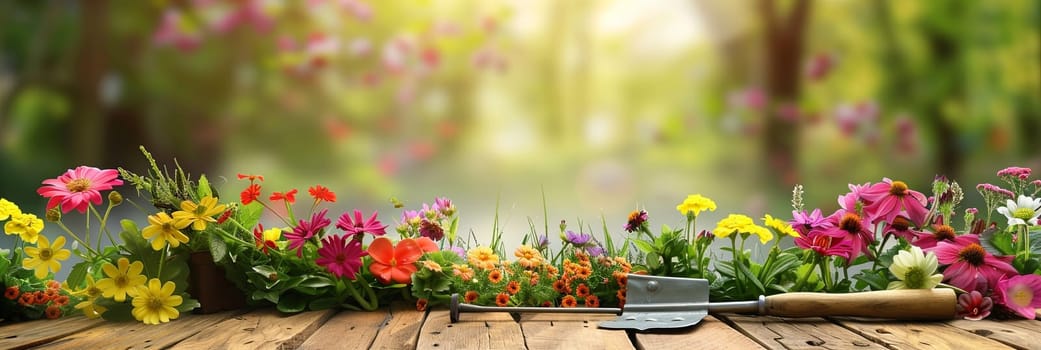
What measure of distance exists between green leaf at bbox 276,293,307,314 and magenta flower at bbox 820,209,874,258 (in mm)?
784

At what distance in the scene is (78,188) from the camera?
3.96ft

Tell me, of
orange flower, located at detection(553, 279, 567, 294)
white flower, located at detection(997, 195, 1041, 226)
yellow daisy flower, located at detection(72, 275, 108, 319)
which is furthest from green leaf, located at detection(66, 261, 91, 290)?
white flower, located at detection(997, 195, 1041, 226)

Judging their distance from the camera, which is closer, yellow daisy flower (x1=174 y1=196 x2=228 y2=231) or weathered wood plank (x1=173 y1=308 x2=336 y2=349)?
weathered wood plank (x1=173 y1=308 x2=336 y2=349)

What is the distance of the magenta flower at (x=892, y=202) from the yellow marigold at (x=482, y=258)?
0.59 m

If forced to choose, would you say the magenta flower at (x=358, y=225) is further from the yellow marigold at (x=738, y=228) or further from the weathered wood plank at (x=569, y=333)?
the yellow marigold at (x=738, y=228)

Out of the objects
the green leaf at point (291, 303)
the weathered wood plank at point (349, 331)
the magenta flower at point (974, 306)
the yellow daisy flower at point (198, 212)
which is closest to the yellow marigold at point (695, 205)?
the magenta flower at point (974, 306)

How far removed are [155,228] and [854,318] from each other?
0.99 meters

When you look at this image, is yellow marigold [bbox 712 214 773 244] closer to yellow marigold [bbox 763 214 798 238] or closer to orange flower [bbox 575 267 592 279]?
yellow marigold [bbox 763 214 798 238]

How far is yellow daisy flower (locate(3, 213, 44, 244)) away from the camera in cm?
125

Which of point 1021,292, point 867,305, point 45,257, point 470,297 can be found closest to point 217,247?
point 45,257

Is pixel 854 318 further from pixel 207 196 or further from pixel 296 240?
pixel 207 196

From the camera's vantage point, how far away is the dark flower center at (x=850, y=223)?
48.8 inches

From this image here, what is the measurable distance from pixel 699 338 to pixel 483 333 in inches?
10.6

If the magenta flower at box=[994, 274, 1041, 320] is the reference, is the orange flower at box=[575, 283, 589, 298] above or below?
below
